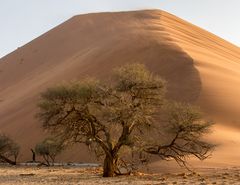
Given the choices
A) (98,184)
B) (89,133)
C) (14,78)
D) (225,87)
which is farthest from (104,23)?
(98,184)

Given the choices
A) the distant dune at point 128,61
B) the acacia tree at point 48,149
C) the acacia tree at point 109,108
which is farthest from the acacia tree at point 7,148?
the acacia tree at point 109,108

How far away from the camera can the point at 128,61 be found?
5378cm

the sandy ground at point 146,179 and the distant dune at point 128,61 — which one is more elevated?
the distant dune at point 128,61

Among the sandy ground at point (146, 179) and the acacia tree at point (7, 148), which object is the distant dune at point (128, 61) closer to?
the acacia tree at point (7, 148)

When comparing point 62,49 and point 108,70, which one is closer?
point 108,70

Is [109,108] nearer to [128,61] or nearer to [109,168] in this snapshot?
[109,168]

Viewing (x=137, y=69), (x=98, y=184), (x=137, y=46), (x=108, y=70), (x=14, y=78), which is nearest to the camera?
(x=98, y=184)

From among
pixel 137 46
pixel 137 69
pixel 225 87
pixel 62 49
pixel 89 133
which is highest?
pixel 62 49

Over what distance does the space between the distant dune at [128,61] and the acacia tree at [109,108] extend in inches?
309

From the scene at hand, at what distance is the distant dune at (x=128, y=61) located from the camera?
4356 cm

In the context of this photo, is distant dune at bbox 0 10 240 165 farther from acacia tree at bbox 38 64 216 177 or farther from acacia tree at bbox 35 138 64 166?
acacia tree at bbox 38 64 216 177

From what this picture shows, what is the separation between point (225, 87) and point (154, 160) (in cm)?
1651

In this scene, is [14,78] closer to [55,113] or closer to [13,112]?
[13,112]

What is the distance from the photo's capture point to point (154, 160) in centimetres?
3297
